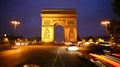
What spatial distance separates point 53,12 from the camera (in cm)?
7138

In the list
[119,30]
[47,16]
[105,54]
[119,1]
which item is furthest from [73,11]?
[105,54]

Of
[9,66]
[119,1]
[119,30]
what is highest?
[119,1]

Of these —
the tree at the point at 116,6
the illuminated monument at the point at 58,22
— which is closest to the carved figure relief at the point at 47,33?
the illuminated monument at the point at 58,22

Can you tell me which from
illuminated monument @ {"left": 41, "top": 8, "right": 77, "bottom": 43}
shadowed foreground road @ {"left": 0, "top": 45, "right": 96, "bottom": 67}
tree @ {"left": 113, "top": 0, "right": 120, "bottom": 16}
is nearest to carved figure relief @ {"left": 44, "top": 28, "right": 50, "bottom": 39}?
illuminated monument @ {"left": 41, "top": 8, "right": 77, "bottom": 43}

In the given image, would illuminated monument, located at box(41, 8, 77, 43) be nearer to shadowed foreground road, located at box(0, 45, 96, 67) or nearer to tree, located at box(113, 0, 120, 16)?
tree, located at box(113, 0, 120, 16)

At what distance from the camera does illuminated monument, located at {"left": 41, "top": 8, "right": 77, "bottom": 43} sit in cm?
6869

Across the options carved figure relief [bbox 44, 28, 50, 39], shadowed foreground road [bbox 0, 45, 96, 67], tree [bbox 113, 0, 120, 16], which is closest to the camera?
shadowed foreground road [bbox 0, 45, 96, 67]

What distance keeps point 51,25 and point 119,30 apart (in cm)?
3170

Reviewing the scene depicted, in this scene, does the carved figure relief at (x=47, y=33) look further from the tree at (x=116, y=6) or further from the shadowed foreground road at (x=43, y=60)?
the shadowed foreground road at (x=43, y=60)

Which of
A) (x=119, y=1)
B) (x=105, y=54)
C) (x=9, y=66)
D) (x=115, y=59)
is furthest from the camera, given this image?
(x=119, y=1)

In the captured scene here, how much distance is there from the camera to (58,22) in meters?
72.0

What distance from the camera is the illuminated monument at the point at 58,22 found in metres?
68.7

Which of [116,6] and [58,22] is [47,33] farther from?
[116,6]

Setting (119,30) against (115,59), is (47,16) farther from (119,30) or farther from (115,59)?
(115,59)
